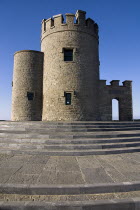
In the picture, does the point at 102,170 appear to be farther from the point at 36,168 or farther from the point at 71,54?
the point at 71,54

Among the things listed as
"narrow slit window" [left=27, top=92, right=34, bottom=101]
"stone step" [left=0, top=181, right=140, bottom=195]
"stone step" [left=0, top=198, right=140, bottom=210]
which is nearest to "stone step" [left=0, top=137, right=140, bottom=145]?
A: "stone step" [left=0, top=181, right=140, bottom=195]

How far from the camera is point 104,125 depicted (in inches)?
387

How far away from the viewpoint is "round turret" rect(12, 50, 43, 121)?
14.8m

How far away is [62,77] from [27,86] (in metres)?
4.14

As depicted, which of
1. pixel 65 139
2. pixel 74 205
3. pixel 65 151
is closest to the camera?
pixel 74 205

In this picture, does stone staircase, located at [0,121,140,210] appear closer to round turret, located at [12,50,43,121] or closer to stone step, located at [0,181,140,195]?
stone step, located at [0,181,140,195]

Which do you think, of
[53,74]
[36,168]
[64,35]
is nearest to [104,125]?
[36,168]

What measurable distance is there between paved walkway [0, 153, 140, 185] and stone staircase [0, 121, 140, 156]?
565mm

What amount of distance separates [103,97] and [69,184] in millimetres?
13166

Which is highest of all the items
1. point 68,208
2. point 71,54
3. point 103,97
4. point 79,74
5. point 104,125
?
point 71,54

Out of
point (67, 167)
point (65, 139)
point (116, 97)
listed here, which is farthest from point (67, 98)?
point (67, 167)

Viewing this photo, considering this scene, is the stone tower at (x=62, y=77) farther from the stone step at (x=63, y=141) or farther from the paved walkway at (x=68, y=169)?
the paved walkway at (x=68, y=169)

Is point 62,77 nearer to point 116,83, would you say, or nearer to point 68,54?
point 68,54

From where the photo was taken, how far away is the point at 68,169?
4902mm
